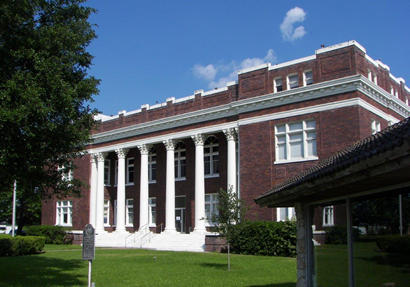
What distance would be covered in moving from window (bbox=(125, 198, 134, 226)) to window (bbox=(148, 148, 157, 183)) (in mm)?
3127

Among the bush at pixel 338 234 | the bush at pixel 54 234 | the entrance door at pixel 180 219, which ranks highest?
the bush at pixel 338 234

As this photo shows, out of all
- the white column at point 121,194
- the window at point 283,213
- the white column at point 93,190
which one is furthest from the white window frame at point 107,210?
the window at point 283,213

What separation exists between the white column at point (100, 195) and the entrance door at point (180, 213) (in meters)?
7.47

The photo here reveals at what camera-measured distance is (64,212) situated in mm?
47094

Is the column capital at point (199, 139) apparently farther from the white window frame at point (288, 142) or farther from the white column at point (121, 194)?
the white column at point (121, 194)

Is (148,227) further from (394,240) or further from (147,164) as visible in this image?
(394,240)

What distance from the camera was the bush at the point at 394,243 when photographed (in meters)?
6.03

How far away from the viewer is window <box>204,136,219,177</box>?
3741 centimetres

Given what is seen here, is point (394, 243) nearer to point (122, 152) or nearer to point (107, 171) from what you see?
point (122, 152)

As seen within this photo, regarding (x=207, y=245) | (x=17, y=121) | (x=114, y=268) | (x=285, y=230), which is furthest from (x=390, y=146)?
(x=207, y=245)

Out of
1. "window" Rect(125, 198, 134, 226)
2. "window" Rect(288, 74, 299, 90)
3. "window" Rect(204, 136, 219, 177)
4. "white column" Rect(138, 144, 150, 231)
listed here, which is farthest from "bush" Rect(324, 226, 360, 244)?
"window" Rect(125, 198, 134, 226)

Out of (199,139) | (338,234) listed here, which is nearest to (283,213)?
(199,139)

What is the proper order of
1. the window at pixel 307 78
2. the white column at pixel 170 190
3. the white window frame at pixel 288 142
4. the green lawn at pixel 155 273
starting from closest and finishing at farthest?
the green lawn at pixel 155 273
the white window frame at pixel 288 142
the window at pixel 307 78
the white column at pixel 170 190

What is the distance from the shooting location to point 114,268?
2048 centimetres
